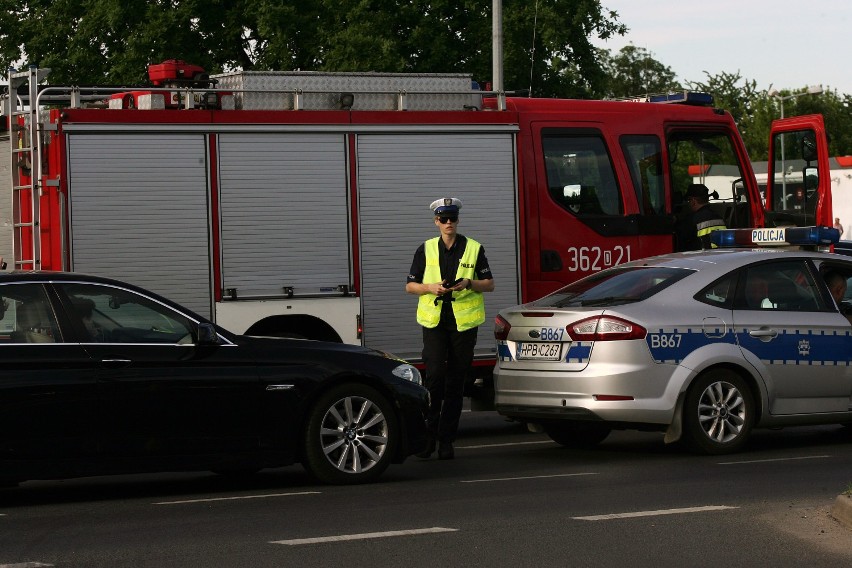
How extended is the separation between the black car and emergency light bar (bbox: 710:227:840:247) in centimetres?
418

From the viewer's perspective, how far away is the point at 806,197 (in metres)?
15.9

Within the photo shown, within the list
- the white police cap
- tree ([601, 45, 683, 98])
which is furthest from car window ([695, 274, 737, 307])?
tree ([601, 45, 683, 98])

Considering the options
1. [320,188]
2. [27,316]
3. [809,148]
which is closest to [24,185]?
[320,188]

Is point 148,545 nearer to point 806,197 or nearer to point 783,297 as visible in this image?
point 783,297

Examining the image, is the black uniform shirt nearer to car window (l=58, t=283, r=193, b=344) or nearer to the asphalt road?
the asphalt road

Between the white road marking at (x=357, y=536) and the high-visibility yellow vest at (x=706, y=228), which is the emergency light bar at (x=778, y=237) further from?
the white road marking at (x=357, y=536)

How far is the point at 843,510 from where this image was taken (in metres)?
8.23

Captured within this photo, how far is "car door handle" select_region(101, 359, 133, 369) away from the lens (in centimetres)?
938

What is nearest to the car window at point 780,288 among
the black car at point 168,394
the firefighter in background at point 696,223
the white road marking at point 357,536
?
the firefighter in background at point 696,223

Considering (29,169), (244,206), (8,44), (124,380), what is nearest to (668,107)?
(244,206)

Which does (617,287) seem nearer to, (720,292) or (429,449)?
(720,292)

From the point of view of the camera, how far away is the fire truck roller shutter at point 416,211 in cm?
1341

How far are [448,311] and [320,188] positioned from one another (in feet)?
6.91

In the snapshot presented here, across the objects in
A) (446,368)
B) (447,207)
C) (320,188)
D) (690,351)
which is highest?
(320,188)
